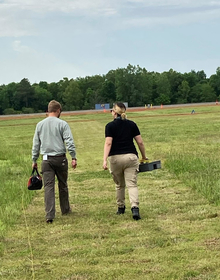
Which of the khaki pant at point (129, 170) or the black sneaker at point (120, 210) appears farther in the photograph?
the black sneaker at point (120, 210)

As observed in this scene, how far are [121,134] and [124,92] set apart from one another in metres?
110

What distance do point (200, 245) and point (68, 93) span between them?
11819cm

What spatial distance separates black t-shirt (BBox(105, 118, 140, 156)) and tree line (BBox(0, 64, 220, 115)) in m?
103

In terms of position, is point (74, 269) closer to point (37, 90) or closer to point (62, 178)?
point (62, 178)

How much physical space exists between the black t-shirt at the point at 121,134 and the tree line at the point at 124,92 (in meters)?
103

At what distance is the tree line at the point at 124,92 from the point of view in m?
117

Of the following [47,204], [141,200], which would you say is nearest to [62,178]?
[47,204]

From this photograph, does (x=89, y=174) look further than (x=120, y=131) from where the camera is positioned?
Yes

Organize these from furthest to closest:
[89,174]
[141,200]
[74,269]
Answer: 1. [89,174]
2. [141,200]
3. [74,269]

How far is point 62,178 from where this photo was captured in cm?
850

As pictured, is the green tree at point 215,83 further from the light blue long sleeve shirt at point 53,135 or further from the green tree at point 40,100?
the light blue long sleeve shirt at point 53,135

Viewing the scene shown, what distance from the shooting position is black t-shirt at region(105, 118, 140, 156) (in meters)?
7.94

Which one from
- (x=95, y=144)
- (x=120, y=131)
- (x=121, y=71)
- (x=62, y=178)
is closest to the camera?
(x=120, y=131)

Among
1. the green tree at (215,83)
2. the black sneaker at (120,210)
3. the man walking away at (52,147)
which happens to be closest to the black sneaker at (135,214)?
the black sneaker at (120,210)
